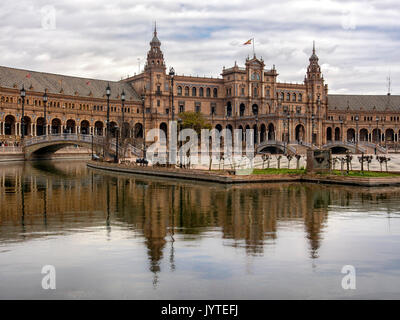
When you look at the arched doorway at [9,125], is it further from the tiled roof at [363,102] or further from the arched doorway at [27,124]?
the tiled roof at [363,102]

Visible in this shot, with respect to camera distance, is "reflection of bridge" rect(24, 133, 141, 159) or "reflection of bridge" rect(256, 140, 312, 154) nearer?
"reflection of bridge" rect(24, 133, 141, 159)

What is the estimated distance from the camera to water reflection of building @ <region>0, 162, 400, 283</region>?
19078 mm

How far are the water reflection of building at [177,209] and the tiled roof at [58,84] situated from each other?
74914 millimetres

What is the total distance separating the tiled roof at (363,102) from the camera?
529 ft

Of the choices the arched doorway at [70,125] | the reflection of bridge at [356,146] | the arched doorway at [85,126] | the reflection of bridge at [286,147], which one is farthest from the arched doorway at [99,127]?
the reflection of bridge at [356,146]

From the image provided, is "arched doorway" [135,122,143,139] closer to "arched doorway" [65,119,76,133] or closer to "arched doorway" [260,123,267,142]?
"arched doorway" [65,119,76,133]

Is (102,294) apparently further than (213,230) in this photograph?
No

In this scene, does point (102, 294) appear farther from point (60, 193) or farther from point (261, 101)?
point (261, 101)

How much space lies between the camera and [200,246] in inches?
675

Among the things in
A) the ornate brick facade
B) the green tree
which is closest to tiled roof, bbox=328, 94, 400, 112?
the ornate brick facade

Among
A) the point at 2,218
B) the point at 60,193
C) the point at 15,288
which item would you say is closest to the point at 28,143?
the point at 60,193

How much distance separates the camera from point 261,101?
5689 inches

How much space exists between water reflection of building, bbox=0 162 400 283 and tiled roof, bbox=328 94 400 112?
12831 cm
